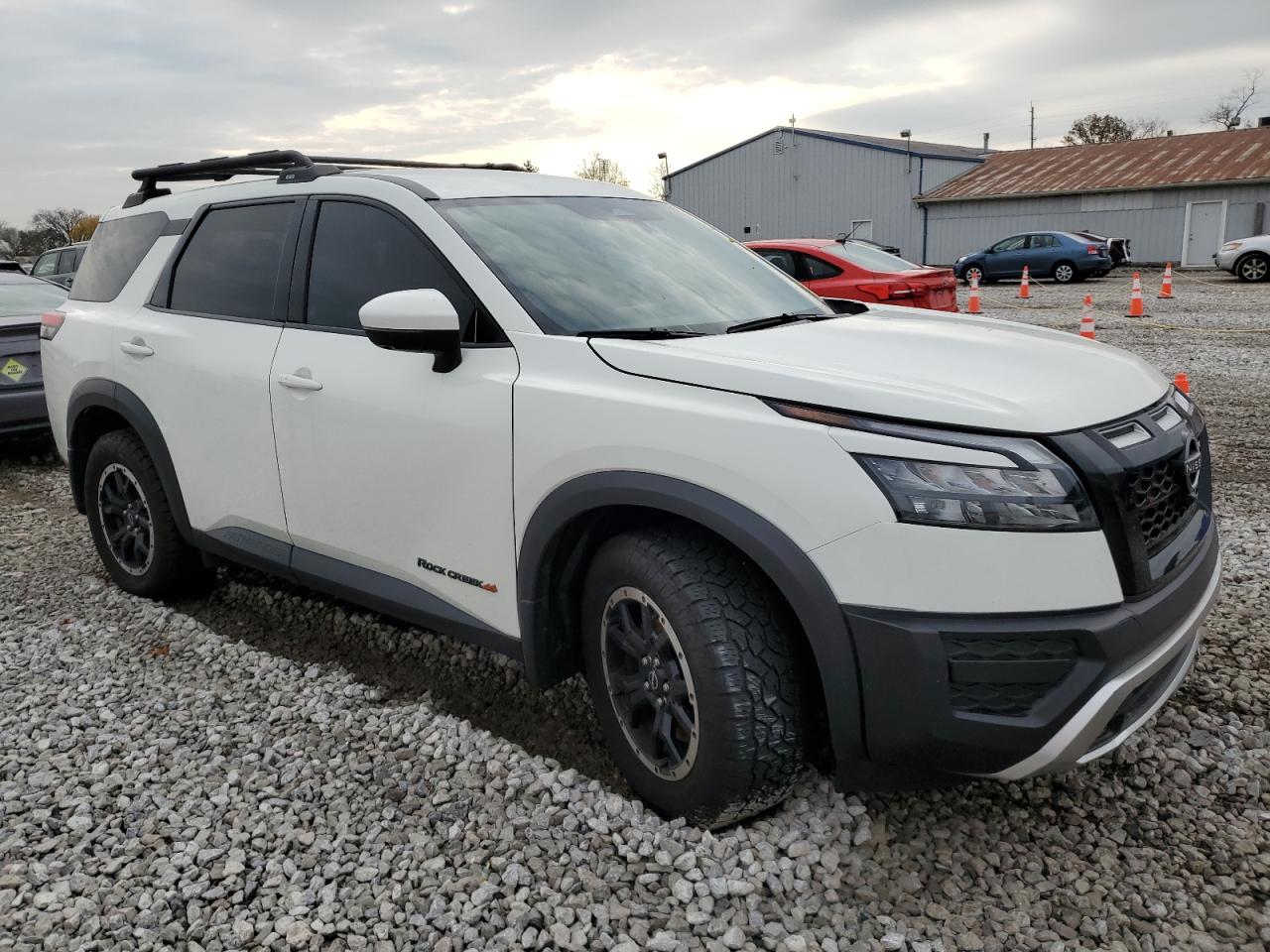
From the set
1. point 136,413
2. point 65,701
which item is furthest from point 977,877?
point 136,413

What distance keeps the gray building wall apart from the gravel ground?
107 ft

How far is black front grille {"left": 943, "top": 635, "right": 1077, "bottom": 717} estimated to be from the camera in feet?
7.14

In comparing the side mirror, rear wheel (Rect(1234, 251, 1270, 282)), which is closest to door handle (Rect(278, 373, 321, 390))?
the side mirror

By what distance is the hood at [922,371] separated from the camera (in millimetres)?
2266

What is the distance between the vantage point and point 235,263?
401 centimetres

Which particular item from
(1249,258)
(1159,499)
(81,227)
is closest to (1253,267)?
(1249,258)

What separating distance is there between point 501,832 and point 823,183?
3910 centimetres

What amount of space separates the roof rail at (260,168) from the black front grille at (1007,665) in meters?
2.83

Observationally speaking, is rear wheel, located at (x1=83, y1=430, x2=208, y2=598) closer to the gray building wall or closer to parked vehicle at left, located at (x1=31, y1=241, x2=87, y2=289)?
parked vehicle at left, located at (x1=31, y1=241, x2=87, y2=289)

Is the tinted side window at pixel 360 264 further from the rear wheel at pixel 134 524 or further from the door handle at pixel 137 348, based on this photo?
the rear wheel at pixel 134 524

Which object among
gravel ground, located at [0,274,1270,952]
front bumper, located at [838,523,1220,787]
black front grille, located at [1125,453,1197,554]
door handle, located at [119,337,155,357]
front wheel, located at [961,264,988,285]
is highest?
door handle, located at [119,337,155,357]

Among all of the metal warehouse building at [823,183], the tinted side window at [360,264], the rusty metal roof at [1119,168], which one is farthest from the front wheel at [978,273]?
the tinted side window at [360,264]

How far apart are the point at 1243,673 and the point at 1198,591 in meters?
1.35

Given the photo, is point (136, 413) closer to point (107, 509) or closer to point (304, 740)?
point (107, 509)
